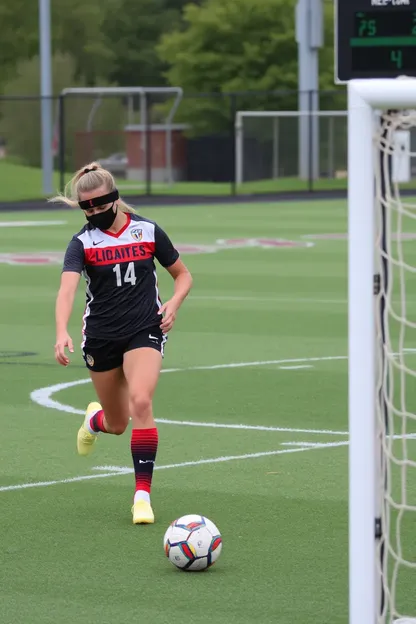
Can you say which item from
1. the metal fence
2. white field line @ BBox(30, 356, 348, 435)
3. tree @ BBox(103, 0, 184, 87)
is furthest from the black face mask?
tree @ BBox(103, 0, 184, 87)

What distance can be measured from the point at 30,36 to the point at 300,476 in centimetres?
6714

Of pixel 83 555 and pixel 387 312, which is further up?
pixel 387 312

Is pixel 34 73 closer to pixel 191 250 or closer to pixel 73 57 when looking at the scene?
pixel 73 57

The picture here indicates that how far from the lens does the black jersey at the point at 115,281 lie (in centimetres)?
781

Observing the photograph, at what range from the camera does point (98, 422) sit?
334 inches

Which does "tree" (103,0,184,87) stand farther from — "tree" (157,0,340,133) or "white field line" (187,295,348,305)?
"white field line" (187,295,348,305)

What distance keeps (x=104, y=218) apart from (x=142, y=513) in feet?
4.78

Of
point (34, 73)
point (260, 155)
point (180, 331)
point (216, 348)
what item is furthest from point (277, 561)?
point (34, 73)

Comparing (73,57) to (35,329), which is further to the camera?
(73,57)

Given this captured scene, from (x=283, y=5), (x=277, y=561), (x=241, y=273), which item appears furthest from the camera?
(x=283, y=5)

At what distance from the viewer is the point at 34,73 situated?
72.2 m

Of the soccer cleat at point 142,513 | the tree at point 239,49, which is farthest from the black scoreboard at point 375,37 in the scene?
the tree at point 239,49

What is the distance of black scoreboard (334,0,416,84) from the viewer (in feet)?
61.0

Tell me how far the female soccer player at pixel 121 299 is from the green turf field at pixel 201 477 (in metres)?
0.56
